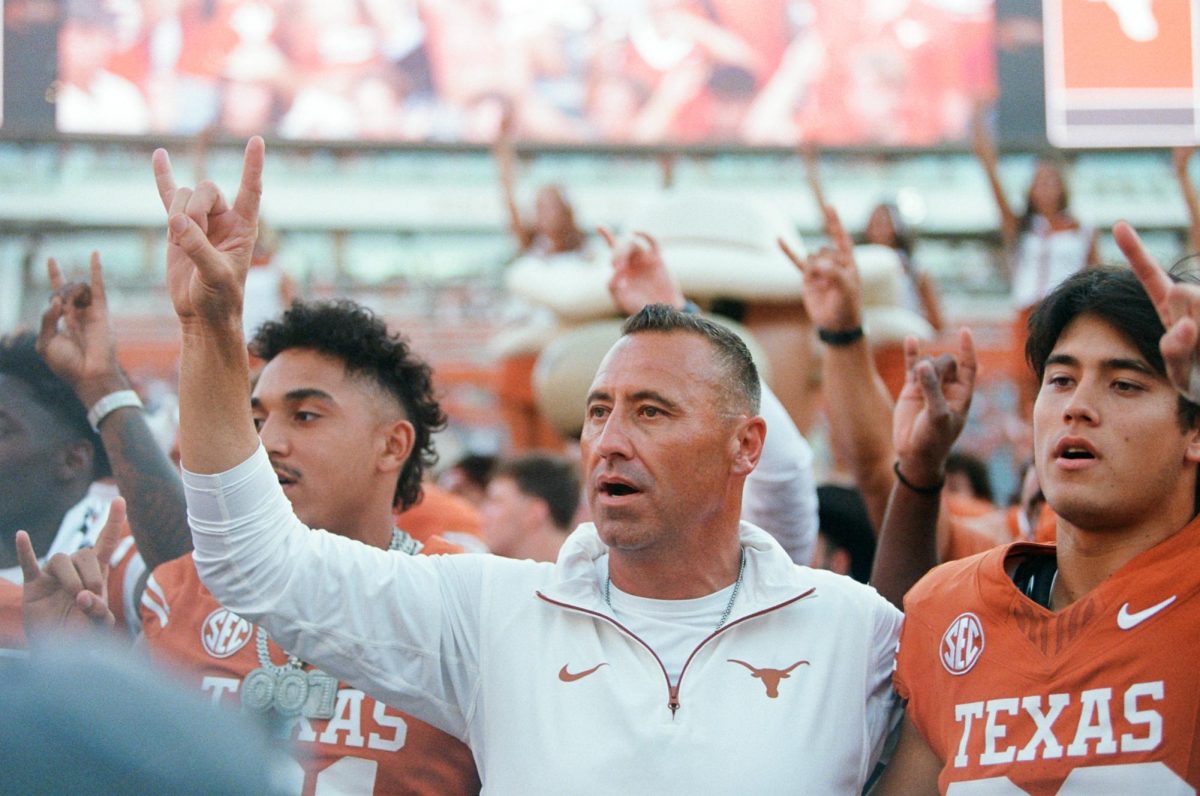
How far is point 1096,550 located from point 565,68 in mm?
19066

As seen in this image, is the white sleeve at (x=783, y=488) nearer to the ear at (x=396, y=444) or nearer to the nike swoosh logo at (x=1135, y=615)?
the ear at (x=396, y=444)

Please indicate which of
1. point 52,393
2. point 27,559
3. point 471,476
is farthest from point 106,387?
point 471,476

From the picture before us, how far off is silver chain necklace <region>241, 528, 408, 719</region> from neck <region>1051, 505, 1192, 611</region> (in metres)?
1.20

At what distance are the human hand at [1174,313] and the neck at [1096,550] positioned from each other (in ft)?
0.98

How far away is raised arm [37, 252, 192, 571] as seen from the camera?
263cm

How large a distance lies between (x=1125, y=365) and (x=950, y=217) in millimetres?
A: 20766

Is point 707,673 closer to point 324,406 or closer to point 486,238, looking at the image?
point 324,406

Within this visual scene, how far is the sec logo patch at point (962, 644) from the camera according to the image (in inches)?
81.9

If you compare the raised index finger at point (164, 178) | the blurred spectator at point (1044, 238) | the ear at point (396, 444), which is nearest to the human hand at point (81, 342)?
the ear at point (396, 444)

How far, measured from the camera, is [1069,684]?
1944 mm

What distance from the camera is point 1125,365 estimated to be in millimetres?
2055

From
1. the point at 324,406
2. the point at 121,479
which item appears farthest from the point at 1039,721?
the point at 121,479

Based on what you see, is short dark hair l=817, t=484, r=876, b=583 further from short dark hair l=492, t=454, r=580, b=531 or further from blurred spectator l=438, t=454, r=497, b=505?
blurred spectator l=438, t=454, r=497, b=505

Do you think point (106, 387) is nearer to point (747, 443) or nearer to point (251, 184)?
point (251, 184)
